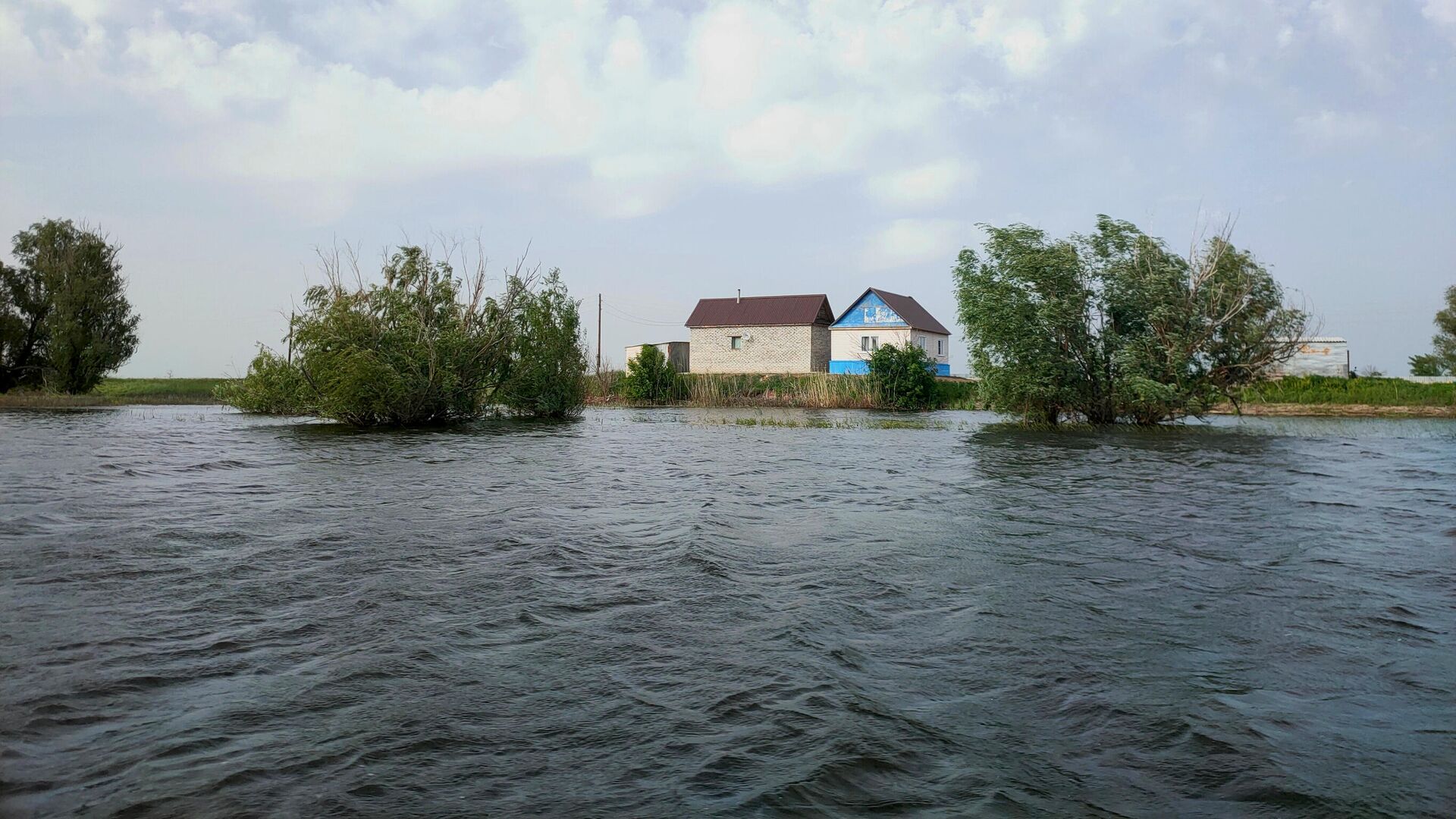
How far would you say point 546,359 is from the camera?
32.4 metres

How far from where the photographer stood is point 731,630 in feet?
18.0

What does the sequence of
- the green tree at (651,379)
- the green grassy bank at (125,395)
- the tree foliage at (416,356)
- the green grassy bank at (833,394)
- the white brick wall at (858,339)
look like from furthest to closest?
the white brick wall at (858,339)
the green tree at (651,379)
the green grassy bank at (125,395)
the green grassy bank at (833,394)
the tree foliage at (416,356)

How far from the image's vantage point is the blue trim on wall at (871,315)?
5850 cm

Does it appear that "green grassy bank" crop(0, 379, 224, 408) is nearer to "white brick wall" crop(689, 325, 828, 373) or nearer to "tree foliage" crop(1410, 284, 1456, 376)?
"white brick wall" crop(689, 325, 828, 373)

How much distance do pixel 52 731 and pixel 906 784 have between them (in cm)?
352

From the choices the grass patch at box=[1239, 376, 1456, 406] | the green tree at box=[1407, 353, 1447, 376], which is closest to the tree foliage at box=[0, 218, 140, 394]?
the grass patch at box=[1239, 376, 1456, 406]

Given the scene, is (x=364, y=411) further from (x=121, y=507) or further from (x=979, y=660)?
(x=979, y=660)

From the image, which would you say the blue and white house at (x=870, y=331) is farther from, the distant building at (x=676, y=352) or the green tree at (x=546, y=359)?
the green tree at (x=546, y=359)

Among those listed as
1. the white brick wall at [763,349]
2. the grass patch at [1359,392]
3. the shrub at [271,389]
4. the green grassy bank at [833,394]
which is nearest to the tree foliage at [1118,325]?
the green grassy bank at [833,394]

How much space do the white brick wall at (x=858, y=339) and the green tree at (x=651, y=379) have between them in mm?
14446

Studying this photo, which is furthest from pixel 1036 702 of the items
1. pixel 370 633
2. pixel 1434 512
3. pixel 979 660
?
pixel 1434 512

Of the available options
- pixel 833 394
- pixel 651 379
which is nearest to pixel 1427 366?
pixel 833 394

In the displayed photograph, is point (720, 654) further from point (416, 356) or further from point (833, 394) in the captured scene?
point (833, 394)

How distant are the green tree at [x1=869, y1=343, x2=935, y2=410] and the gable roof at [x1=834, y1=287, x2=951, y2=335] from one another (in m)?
14.3
